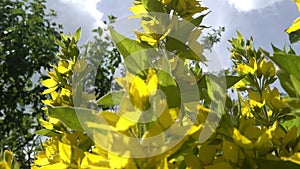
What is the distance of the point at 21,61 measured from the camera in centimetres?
740

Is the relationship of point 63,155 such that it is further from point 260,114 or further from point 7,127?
point 7,127

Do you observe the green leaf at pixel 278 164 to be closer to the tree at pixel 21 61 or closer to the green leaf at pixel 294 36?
the green leaf at pixel 294 36

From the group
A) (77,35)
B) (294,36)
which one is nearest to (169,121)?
(294,36)

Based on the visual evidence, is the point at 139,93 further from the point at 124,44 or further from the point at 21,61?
the point at 21,61

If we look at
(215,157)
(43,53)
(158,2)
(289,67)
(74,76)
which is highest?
(43,53)

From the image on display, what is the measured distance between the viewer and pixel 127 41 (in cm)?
73

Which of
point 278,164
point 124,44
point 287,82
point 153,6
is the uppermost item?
point 153,6

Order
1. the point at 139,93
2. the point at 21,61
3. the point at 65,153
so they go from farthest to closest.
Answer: the point at 21,61
the point at 65,153
the point at 139,93

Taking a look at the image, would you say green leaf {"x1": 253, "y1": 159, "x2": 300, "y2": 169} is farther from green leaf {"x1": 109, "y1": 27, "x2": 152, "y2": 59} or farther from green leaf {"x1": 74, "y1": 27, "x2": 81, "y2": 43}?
green leaf {"x1": 74, "y1": 27, "x2": 81, "y2": 43}

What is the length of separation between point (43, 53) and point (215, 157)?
299 inches

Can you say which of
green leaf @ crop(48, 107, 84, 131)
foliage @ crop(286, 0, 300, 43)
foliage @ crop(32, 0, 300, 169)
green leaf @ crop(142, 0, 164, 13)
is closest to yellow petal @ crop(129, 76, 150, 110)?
foliage @ crop(32, 0, 300, 169)

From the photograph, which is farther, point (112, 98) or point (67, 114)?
point (112, 98)

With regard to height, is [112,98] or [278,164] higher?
[112,98]

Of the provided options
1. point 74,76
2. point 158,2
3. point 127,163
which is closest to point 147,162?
point 127,163
